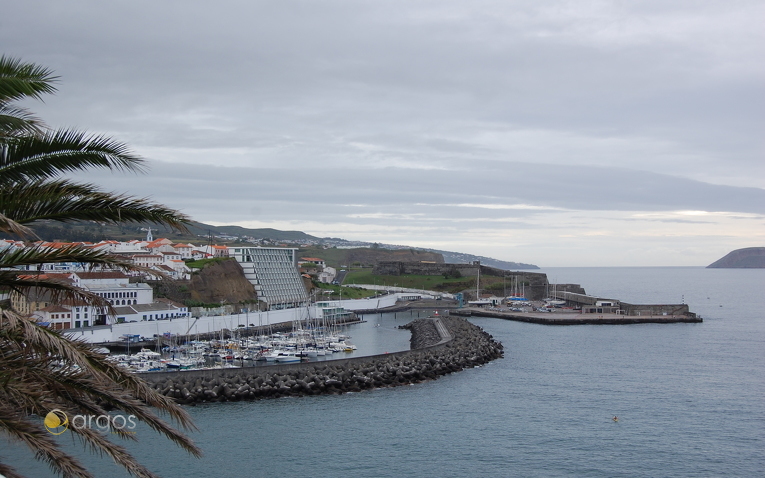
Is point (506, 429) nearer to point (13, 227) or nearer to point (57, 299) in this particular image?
point (57, 299)

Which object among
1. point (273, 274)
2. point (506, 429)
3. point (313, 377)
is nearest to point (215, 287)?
point (273, 274)

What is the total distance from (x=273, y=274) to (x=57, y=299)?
2446 inches

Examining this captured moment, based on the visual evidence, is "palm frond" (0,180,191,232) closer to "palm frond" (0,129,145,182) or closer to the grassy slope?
"palm frond" (0,129,145,182)

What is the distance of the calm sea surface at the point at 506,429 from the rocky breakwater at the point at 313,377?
0.74 m

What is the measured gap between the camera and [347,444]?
62.6 feet

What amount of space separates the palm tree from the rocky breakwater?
1869 cm

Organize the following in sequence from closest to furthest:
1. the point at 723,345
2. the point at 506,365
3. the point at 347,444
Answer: the point at 347,444 → the point at 506,365 → the point at 723,345

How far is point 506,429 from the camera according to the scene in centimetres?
2088

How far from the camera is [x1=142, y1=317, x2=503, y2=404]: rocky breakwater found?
80.4ft

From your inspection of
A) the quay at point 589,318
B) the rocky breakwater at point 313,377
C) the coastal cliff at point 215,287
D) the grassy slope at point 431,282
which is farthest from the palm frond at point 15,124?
the grassy slope at point 431,282

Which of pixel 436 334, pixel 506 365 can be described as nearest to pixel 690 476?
pixel 506 365

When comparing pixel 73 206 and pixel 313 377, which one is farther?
pixel 313 377

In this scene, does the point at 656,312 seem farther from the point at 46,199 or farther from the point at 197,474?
the point at 46,199

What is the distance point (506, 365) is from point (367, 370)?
877 cm
